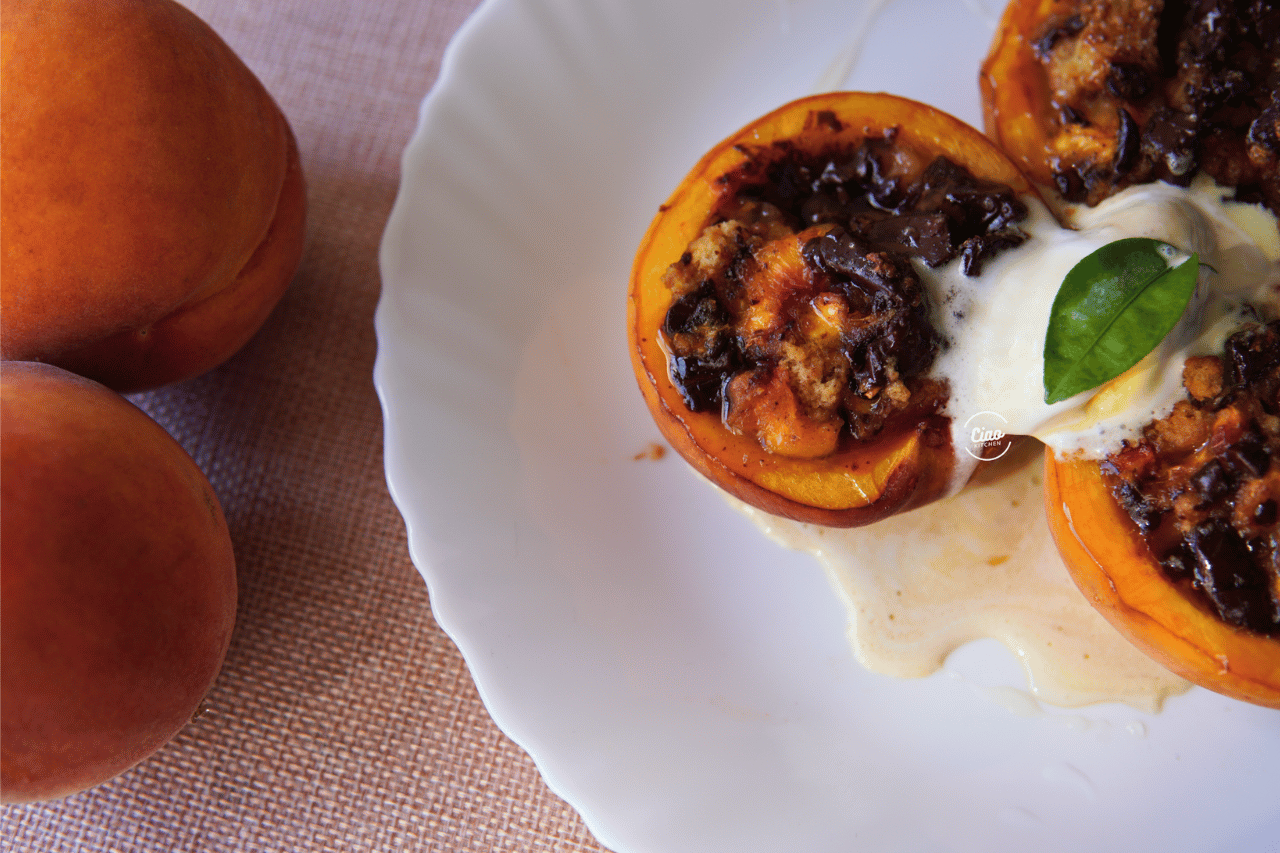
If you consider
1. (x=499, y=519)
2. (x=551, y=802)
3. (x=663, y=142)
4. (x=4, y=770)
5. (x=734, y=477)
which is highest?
(x=663, y=142)

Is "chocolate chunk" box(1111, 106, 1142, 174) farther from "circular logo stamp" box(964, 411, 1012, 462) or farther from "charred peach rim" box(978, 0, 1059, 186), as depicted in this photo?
"circular logo stamp" box(964, 411, 1012, 462)

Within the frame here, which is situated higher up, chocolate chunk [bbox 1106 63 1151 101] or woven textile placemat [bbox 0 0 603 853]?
chocolate chunk [bbox 1106 63 1151 101]

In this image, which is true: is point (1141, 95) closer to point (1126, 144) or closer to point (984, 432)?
point (1126, 144)

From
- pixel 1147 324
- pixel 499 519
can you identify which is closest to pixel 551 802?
pixel 499 519

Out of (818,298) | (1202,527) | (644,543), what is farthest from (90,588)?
(1202,527)

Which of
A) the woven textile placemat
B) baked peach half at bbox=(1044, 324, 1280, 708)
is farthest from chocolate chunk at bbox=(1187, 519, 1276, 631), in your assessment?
the woven textile placemat

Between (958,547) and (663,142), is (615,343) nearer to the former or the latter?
(663,142)

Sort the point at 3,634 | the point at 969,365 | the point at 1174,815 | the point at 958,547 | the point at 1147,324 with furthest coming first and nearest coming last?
the point at 958,547, the point at 1174,815, the point at 969,365, the point at 1147,324, the point at 3,634
